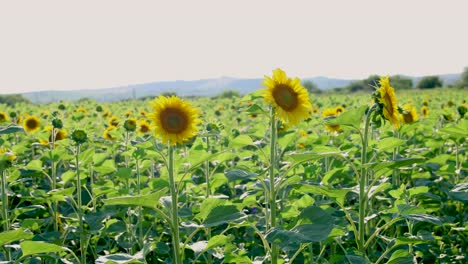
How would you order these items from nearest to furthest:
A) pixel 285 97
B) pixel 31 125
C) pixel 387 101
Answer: pixel 387 101
pixel 285 97
pixel 31 125

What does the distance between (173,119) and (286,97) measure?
0.53 metres

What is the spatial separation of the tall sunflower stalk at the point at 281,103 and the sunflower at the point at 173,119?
0.38m

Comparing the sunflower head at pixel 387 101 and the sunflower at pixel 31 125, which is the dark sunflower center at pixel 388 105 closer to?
the sunflower head at pixel 387 101

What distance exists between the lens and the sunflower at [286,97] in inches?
88.8

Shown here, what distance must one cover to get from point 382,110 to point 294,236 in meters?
0.73

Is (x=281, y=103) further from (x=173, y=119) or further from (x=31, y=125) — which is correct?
(x=31, y=125)

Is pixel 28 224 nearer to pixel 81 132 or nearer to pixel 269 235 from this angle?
pixel 81 132

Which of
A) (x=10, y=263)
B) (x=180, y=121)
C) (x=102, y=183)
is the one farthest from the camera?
(x=102, y=183)

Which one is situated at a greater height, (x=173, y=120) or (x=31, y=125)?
(x=173, y=120)

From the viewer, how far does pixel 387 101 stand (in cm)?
219

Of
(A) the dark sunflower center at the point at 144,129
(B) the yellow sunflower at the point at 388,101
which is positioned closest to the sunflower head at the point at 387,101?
(B) the yellow sunflower at the point at 388,101

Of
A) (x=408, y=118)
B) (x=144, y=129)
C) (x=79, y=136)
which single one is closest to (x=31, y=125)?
(x=144, y=129)

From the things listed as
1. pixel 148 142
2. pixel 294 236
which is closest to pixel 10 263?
pixel 148 142

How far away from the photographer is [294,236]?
5.79 ft
